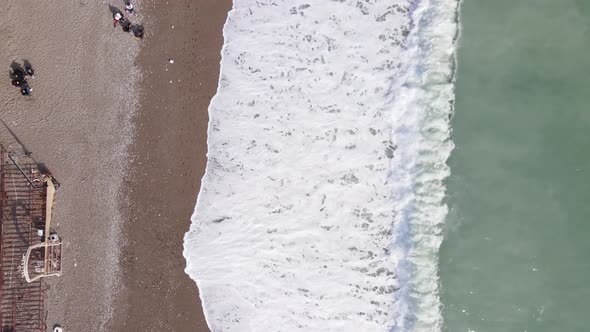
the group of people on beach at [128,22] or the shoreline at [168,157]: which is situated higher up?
the group of people on beach at [128,22]

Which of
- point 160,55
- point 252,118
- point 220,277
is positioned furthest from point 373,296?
point 160,55

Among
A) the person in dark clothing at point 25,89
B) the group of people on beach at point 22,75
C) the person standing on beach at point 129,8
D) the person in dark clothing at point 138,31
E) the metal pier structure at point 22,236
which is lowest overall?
the metal pier structure at point 22,236

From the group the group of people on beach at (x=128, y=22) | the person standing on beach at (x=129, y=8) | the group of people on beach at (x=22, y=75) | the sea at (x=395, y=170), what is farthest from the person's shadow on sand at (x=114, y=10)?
the sea at (x=395, y=170)

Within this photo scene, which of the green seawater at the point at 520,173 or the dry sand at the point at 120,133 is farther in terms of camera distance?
the green seawater at the point at 520,173

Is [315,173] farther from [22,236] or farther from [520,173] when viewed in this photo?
[22,236]

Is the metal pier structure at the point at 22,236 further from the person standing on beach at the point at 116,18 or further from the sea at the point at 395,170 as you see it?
the person standing on beach at the point at 116,18

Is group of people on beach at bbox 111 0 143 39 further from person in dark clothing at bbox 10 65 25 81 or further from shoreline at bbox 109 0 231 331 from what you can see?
person in dark clothing at bbox 10 65 25 81
